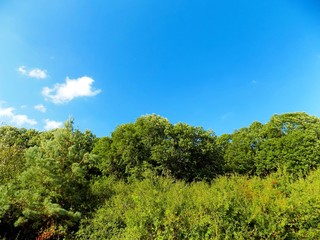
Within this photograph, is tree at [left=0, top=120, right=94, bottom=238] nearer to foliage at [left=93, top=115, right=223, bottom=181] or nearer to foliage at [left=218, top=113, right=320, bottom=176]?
foliage at [left=93, top=115, right=223, bottom=181]

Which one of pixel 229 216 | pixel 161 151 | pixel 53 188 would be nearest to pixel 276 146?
pixel 161 151

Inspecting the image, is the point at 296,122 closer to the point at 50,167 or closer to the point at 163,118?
the point at 163,118

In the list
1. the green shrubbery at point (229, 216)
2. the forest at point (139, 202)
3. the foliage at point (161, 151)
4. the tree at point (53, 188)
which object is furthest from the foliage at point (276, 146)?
the tree at point (53, 188)

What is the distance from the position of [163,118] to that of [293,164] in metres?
10.8

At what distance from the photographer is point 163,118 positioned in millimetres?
24625

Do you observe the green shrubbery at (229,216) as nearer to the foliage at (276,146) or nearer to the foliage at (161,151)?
the foliage at (161,151)

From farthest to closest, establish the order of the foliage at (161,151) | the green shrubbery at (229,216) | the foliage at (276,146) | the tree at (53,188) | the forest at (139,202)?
Result: the foliage at (276,146)
the foliage at (161,151)
the tree at (53,188)
the forest at (139,202)
the green shrubbery at (229,216)

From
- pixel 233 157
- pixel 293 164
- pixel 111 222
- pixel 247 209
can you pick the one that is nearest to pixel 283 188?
pixel 247 209

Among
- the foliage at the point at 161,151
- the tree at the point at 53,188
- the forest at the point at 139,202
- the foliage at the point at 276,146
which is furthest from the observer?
the foliage at the point at 276,146

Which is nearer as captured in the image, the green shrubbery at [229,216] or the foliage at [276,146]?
the green shrubbery at [229,216]

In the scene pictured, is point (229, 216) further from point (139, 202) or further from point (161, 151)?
point (161, 151)

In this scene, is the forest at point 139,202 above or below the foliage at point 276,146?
below

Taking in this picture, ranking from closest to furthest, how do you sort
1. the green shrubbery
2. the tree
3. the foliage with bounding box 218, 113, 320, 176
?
the green shrubbery → the tree → the foliage with bounding box 218, 113, 320, 176

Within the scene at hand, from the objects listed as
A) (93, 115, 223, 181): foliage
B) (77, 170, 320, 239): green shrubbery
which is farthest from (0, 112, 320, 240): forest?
(93, 115, 223, 181): foliage
